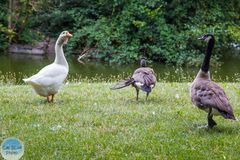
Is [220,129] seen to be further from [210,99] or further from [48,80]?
[48,80]

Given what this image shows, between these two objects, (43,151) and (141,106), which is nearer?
(43,151)

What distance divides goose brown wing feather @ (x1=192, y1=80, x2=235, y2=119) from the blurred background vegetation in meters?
18.7

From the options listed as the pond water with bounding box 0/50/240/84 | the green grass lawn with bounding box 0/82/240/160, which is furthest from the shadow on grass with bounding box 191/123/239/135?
the pond water with bounding box 0/50/240/84

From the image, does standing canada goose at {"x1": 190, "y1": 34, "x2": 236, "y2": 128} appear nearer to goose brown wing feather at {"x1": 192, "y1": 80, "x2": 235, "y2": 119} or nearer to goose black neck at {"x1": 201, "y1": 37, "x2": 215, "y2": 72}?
goose brown wing feather at {"x1": 192, "y1": 80, "x2": 235, "y2": 119}

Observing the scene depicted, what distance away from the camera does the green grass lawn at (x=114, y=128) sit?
5547mm

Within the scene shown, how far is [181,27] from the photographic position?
27.4 metres

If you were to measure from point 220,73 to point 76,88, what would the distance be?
42.5 ft

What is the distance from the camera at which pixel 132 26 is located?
2717 cm

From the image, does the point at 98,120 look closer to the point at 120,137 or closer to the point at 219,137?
the point at 120,137

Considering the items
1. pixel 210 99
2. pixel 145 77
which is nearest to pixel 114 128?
pixel 210 99

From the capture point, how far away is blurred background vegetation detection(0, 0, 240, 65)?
2603 centimetres

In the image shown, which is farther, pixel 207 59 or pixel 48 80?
pixel 48 80

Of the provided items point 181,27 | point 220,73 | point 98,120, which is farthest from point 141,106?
point 181,27

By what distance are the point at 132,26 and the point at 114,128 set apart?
827 inches
